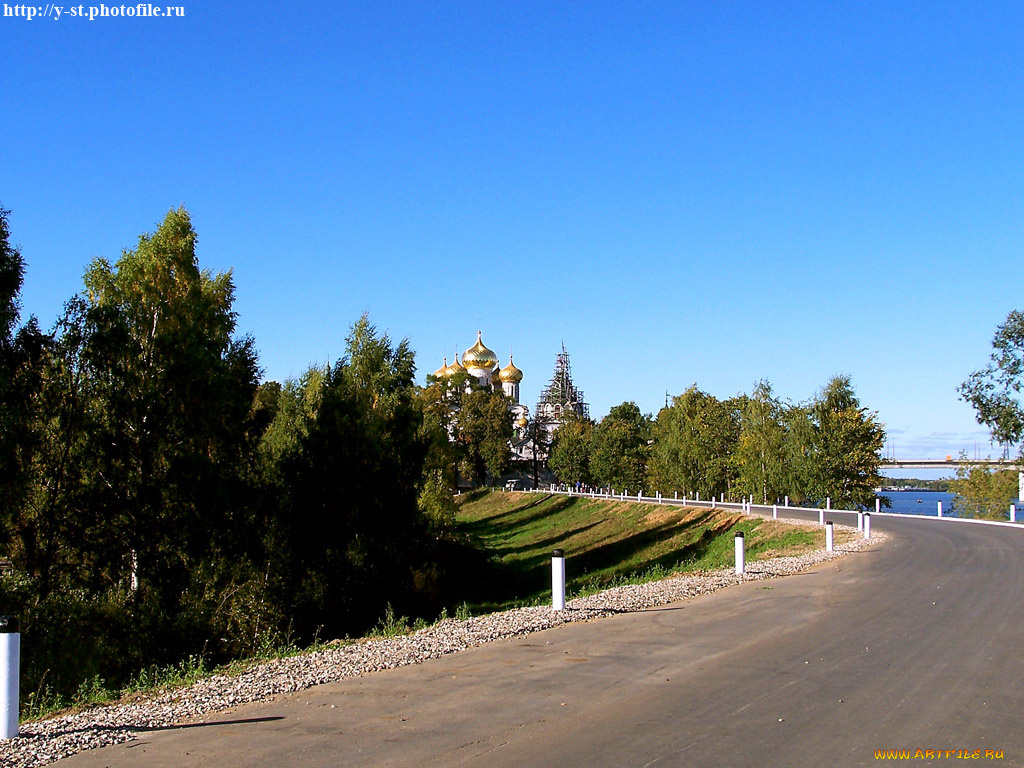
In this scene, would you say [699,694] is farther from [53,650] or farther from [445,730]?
[53,650]

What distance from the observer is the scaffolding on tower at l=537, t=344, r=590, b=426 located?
122m

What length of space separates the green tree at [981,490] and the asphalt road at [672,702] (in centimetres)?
4882

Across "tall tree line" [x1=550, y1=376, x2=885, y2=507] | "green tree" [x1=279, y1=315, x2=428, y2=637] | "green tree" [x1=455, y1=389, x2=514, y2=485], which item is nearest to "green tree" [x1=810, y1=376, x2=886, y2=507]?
"tall tree line" [x1=550, y1=376, x2=885, y2=507]

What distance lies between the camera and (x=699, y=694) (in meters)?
7.73

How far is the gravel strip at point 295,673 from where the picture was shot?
6500 millimetres

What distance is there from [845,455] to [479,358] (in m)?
70.2

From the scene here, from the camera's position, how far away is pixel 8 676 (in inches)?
265

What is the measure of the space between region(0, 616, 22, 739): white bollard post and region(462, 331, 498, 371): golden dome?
109143 mm

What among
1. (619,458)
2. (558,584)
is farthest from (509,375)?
(558,584)

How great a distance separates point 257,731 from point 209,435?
1475 cm

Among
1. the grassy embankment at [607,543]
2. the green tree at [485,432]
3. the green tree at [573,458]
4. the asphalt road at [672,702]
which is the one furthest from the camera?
the green tree at [573,458]

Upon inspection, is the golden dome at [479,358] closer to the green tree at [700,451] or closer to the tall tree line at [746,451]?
the tall tree line at [746,451]

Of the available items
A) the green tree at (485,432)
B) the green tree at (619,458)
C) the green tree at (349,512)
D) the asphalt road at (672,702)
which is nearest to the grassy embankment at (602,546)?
the green tree at (349,512)

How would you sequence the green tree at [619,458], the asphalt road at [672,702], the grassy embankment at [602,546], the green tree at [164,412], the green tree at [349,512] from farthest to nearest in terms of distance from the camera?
the green tree at [619,458] → the grassy embankment at [602,546] → the green tree at [349,512] → the green tree at [164,412] → the asphalt road at [672,702]
